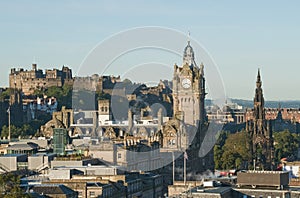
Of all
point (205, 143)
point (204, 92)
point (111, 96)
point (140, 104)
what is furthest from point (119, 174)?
point (111, 96)

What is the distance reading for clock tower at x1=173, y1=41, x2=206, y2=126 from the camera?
12475 centimetres

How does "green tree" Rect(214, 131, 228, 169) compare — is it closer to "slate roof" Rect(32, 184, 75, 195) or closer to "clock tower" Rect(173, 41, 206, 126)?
"clock tower" Rect(173, 41, 206, 126)

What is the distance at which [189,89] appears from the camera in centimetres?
12594

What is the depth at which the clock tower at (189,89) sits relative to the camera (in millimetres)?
124750

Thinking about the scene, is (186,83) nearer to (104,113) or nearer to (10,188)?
(104,113)

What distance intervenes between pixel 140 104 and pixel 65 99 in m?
35.7

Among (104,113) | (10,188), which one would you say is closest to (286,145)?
(104,113)

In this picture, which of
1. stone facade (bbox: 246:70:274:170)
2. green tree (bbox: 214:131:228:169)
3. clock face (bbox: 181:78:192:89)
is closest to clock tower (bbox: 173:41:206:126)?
clock face (bbox: 181:78:192:89)

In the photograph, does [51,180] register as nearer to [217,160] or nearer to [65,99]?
[217,160]

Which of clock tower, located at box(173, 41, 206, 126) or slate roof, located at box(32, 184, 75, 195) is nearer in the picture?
slate roof, located at box(32, 184, 75, 195)

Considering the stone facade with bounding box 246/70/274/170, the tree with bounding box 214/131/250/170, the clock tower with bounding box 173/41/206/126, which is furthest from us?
the clock tower with bounding box 173/41/206/126

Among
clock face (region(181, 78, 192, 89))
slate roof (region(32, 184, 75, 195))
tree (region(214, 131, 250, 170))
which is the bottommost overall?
slate roof (region(32, 184, 75, 195))

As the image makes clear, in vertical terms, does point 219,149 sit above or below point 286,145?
below

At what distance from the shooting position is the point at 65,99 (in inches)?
7805
